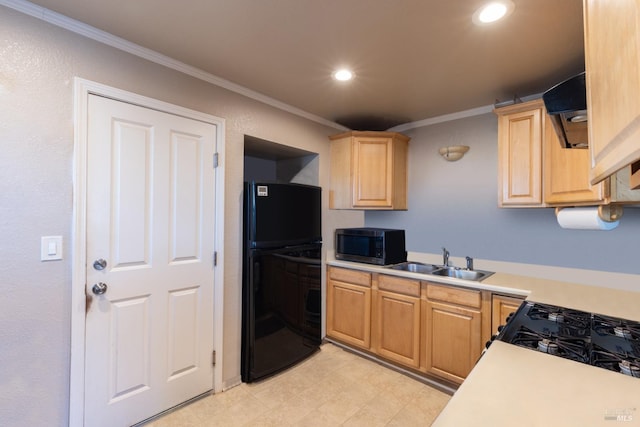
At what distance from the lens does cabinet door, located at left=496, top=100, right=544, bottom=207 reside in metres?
2.04

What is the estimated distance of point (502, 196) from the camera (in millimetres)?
2209

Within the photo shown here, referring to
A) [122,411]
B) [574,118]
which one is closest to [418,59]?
[574,118]

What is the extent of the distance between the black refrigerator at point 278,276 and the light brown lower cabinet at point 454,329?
1.05 m

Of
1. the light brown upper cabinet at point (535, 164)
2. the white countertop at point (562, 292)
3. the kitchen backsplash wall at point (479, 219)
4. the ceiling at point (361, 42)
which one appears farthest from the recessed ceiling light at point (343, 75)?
the white countertop at point (562, 292)

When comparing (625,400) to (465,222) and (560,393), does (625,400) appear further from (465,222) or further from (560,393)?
(465,222)

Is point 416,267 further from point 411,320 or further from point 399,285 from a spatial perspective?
point 411,320

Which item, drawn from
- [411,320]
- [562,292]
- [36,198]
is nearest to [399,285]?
[411,320]

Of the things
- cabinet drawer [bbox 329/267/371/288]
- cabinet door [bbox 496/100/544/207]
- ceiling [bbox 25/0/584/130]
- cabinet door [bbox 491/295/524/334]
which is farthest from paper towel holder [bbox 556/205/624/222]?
cabinet drawer [bbox 329/267/371/288]

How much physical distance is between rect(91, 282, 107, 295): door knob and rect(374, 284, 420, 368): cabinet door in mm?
2056

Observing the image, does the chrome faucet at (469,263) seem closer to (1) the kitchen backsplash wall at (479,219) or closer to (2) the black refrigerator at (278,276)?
(1) the kitchen backsplash wall at (479,219)

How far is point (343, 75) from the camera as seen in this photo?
207 centimetres

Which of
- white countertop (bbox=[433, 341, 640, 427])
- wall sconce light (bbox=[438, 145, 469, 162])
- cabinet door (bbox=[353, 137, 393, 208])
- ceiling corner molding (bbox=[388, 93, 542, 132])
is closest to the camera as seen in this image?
white countertop (bbox=[433, 341, 640, 427])

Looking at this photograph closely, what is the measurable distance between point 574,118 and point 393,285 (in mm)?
1882

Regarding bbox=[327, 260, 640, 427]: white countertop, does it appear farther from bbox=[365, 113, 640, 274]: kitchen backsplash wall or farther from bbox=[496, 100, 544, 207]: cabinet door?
bbox=[365, 113, 640, 274]: kitchen backsplash wall
